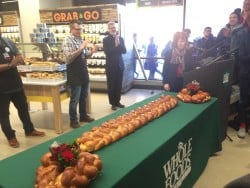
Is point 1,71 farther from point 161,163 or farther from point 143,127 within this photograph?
point 161,163

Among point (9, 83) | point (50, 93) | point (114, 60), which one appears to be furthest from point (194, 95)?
point (114, 60)

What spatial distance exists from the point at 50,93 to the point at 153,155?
2.74m

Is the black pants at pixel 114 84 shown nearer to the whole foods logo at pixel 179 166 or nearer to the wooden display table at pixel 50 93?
the wooden display table at pixel 50 93

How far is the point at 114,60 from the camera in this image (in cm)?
511

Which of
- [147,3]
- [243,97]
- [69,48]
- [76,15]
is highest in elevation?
[147,3]

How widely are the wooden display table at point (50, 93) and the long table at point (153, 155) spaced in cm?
174

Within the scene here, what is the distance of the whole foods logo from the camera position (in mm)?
1885

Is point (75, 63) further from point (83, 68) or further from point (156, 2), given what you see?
point (156, 2)

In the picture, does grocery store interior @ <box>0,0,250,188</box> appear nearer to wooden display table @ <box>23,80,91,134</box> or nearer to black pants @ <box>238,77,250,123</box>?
wooden display table @ <box>23,80,91,134</box>

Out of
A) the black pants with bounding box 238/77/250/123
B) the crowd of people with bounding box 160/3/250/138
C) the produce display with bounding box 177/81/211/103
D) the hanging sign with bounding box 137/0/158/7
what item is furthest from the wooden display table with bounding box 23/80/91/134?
the hanging sign with bounding box 137/0/158/7

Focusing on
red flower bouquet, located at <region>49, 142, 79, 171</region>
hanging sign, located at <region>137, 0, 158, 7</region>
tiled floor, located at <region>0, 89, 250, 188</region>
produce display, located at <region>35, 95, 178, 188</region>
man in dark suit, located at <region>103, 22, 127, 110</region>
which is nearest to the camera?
produce display, located at <region>35, 95, 178, 188</region>

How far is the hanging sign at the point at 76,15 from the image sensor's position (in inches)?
258

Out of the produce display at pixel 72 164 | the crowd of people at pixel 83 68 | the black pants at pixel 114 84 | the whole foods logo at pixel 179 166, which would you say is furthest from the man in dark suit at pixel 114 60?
the produce display at pixel 72 164

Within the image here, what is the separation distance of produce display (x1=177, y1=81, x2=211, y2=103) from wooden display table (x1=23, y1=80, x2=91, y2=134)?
1.89 m
